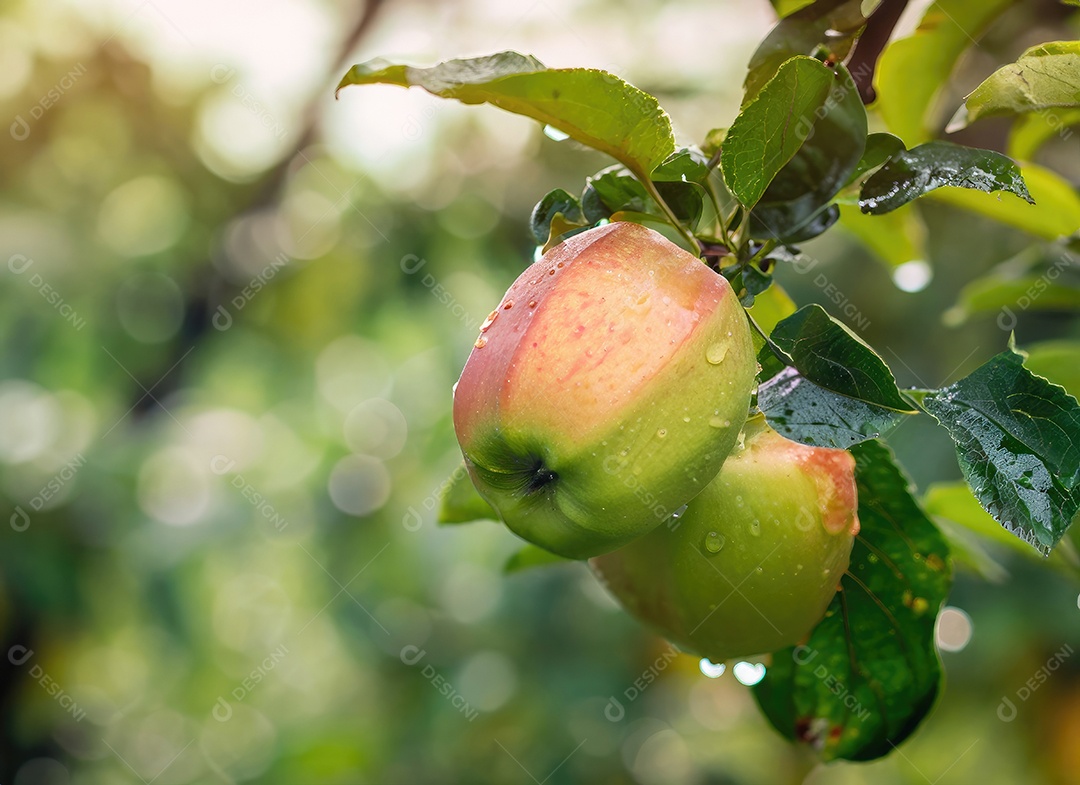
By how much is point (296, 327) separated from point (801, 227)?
6.27 feet

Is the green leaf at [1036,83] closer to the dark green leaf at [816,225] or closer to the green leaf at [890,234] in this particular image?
the dark green leaf at [816,225]

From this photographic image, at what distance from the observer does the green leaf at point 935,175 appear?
45 cm

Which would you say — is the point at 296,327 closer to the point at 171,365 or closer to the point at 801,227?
the point at 171,365

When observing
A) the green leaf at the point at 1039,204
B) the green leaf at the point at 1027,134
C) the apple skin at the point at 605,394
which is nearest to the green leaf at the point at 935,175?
the apple skin at the point at 605,394

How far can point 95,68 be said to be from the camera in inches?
91.0

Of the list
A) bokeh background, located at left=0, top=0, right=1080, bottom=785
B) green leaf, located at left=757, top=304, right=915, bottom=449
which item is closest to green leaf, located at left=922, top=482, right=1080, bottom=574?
green leaf, located at left=757, top=304, right=915, bottom=449

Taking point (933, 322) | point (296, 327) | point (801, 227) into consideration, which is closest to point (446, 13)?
point (296, 327)

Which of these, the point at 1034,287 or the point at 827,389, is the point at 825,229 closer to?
the point at 827,389

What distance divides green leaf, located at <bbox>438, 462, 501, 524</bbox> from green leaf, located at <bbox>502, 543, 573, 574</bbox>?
0.20ft

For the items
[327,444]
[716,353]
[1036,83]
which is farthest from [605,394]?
[327,444]

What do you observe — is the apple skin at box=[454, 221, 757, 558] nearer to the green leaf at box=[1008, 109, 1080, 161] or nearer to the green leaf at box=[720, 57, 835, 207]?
the green leaf at box=[720, 57, 835, 207]

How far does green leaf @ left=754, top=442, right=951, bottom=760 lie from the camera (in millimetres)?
571

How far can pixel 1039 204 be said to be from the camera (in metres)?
0.75

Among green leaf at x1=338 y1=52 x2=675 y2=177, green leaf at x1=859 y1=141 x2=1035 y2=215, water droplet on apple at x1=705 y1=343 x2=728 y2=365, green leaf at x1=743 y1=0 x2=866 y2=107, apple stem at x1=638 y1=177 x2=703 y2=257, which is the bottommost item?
green leaf at x1=859 y1=141 x2=1035 y2=215
